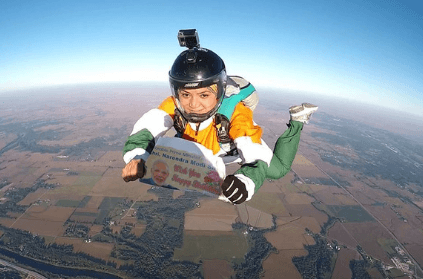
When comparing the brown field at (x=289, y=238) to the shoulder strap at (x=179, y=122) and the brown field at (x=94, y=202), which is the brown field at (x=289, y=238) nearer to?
the brown field at (x=94, y=202)

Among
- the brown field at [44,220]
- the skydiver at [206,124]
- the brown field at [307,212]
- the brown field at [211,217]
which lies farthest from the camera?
the brown field at [307,212]

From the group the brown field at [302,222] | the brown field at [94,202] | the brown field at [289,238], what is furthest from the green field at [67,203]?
the brown field at [302,222]

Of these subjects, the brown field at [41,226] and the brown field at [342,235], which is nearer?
the brown field at [41,226]

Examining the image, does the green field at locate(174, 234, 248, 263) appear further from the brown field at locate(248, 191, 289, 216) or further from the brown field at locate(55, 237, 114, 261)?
the brown field at locate(55, 237, 114, 261)

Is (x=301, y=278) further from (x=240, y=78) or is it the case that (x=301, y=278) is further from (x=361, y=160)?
(x=361, y=160)

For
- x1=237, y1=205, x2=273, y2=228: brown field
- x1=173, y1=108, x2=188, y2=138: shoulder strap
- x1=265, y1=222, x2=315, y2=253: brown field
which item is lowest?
x1=265, y1=222, x2=315, y2=253: brown field

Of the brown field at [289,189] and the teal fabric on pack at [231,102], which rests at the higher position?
the teal fabric on pack at [231,102]

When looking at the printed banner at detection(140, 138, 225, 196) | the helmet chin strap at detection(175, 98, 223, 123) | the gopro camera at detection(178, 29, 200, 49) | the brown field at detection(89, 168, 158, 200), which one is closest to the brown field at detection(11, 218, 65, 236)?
the brown field at detection(89, 168, 158, 200)
